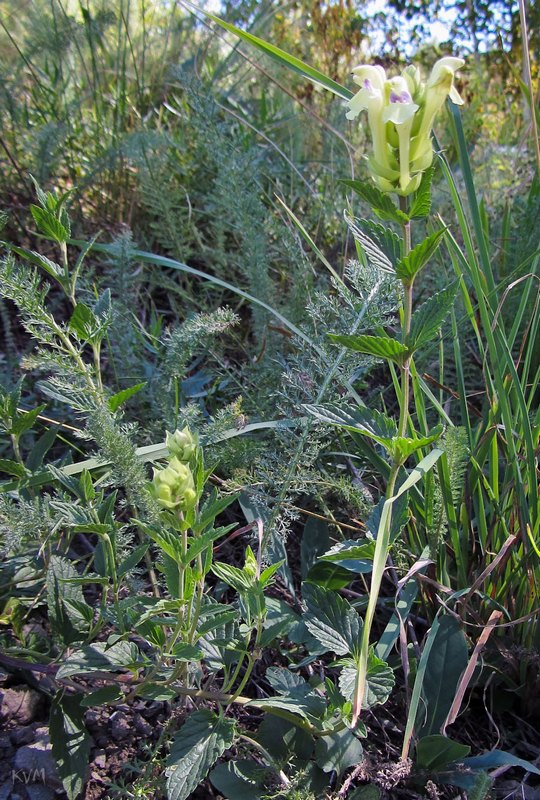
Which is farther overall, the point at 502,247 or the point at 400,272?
the point at 502,247

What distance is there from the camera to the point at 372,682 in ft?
2.55

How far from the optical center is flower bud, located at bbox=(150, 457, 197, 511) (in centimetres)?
66

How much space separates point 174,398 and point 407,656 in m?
0.59

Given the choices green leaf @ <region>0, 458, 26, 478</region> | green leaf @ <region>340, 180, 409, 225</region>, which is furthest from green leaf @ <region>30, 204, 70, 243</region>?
green leaf @ <region>340, 180, 409, 225</region>

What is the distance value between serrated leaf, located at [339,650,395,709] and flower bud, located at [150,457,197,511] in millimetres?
280

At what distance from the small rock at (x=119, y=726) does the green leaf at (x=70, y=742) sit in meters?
0.09

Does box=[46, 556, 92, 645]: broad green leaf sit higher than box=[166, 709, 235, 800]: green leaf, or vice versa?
box=[46, 556, 92, 645]: broad green leaf

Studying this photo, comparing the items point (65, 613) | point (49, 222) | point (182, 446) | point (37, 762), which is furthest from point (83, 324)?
point (37, 762)

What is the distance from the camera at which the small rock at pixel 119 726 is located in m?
0.97

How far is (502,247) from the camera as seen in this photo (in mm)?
1609

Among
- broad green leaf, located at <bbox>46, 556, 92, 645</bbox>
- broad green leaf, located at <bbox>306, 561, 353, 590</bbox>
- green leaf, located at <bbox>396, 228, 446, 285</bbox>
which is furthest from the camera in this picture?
broad green leaf, located at <bbox>306, 561, 353, 590</bbox>

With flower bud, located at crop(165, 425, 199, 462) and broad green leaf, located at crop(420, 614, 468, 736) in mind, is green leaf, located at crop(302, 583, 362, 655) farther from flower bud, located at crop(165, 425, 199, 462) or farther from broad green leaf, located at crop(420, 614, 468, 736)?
flower bud, located at crop(165, 425, 199, 462)

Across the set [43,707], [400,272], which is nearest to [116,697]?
[43,707]

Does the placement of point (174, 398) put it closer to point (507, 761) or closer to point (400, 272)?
point (400, 272)
